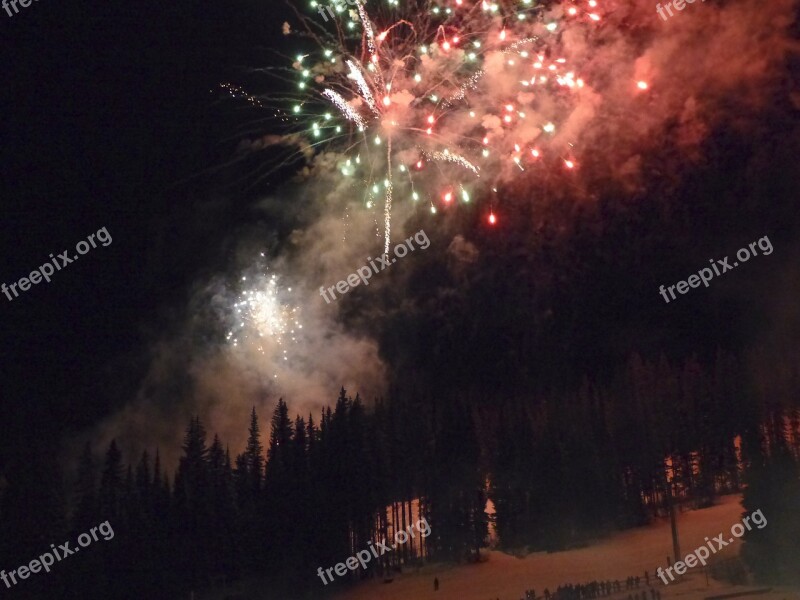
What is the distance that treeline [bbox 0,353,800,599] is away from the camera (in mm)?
30922

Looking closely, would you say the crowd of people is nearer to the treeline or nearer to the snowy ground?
the snowy ground

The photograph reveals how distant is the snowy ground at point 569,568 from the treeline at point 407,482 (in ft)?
3.65

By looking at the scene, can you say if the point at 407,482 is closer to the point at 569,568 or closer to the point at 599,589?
the point at 569,568

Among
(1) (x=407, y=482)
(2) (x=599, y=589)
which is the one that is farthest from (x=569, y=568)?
(1) (x=407, y=482)

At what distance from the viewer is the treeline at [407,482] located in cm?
3092

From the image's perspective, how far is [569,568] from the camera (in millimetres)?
26469

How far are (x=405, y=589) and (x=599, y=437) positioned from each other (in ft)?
35.7

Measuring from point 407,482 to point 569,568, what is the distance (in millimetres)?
10592

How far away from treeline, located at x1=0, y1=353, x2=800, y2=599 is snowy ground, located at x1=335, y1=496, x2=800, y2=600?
1.11 meters

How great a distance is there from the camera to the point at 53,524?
35.6m

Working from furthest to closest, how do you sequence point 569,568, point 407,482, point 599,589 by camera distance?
point 407,482, point 569,568, point 599,589

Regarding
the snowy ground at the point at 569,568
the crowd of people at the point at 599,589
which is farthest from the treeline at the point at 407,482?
the crowd of people at the point at 599,589


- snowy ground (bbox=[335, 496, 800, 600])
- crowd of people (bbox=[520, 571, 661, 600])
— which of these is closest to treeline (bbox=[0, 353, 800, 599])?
snowy ground (bbox=[335, 496, 800, 600])

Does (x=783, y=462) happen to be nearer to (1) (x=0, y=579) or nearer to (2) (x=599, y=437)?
(2) (x=599, y=437)
